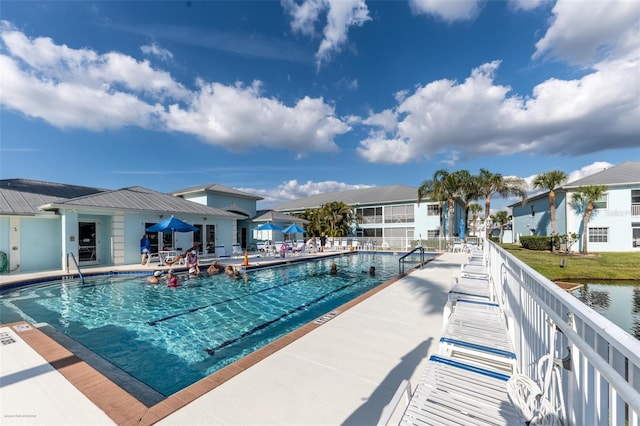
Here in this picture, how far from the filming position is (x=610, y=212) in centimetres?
2194

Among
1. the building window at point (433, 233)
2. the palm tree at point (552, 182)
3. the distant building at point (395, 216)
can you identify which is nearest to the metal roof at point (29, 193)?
the distant building at point (395, 216)

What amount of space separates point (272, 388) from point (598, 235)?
30.6 metres

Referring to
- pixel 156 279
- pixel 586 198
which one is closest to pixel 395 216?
pixel 586 198

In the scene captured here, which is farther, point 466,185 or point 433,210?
point 433,210

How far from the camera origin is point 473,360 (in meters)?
3.20

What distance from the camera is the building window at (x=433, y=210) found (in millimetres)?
28681

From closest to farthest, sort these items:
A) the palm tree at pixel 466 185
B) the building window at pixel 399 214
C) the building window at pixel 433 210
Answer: the palm tree at pixel 466 185, the building window at pixel 433 210, the building window at pixel 399 214

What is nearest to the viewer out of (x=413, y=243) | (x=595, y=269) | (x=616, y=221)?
(x=595, y=269)

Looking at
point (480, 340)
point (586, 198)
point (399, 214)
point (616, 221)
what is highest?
point (586, 198)

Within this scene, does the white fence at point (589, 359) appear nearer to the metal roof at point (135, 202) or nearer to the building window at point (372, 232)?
the metal roof at point (135, 202)

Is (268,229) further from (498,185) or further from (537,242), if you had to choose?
(537,242)

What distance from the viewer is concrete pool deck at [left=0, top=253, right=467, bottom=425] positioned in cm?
259

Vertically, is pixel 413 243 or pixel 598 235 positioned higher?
pixel 598 235

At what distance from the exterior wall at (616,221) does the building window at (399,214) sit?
1484cm
